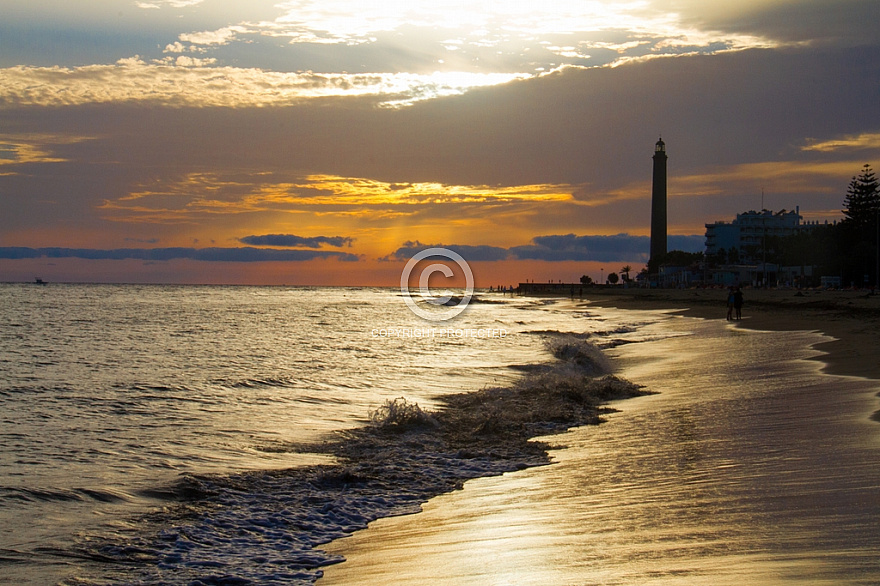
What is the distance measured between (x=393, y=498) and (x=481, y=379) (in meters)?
12.1

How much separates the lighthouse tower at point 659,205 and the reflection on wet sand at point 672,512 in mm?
143012

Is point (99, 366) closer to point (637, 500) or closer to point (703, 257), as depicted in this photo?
point (637, 500)

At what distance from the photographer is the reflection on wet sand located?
5.16m

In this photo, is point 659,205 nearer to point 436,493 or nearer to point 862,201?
point 862,201

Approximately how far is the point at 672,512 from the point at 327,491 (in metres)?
4.09

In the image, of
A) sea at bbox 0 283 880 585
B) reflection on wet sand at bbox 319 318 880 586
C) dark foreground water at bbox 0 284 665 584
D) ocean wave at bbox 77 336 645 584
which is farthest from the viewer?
dark foreground water at bbox 0 284 665 584

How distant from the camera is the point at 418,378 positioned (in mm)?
20938

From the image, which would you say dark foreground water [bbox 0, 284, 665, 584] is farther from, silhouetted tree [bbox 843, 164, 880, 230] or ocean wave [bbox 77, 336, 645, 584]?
silhouetted tree [bbox 843, 164, 880, 230]

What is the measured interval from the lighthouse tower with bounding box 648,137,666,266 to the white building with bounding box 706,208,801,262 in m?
12.5

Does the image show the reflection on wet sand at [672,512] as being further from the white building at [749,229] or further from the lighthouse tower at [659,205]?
the white building at [749,229]

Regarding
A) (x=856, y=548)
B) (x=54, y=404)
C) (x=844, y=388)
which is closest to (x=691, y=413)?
(x=844, y=388)

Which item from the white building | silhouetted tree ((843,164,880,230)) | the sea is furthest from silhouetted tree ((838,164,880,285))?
the sea

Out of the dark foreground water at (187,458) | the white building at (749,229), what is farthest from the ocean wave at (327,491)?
the white building at (749,229)

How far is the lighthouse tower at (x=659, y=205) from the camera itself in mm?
148500
